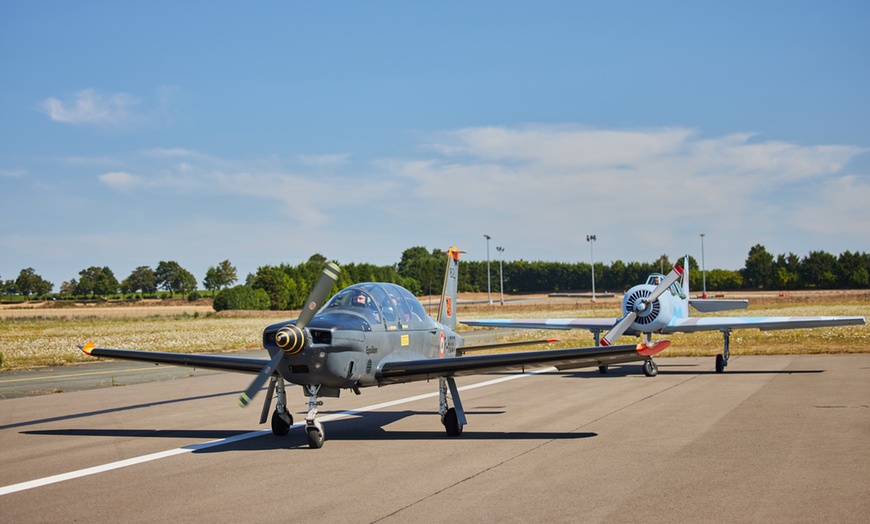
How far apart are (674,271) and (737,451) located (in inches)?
579

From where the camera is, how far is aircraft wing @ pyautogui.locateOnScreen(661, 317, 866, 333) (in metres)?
23.9

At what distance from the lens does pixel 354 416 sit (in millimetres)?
15062

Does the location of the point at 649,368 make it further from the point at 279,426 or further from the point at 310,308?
the point at 310,308

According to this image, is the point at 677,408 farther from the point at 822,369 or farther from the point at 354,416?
the point at 822,369

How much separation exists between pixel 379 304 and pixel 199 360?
3.24m

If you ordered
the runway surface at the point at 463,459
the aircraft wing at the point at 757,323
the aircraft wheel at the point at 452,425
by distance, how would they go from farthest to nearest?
the aircraft wing at the point at 757,323 < the aircraft wheel at the point at 452,425 < the runway surface at the point at 463,459

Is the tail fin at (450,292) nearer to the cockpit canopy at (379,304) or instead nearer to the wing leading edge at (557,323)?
Result: the cockpit canopy at (379,304)

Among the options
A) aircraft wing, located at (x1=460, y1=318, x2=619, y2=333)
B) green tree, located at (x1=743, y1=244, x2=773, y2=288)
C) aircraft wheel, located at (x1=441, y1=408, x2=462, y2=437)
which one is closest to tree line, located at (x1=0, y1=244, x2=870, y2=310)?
green tree, located at (x1=743, y1=244, x2=773, y2=288)

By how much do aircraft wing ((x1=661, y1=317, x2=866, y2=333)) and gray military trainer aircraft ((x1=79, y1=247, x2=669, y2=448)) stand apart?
13.7 metres

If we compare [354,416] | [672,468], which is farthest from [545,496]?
[354,416]

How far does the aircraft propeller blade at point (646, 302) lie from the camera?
24094 mm

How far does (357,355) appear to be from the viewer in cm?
1149

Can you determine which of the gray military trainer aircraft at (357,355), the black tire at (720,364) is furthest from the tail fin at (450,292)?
the black tire at (720,364)

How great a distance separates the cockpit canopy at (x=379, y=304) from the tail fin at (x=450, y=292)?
Result: 3.17 meters
